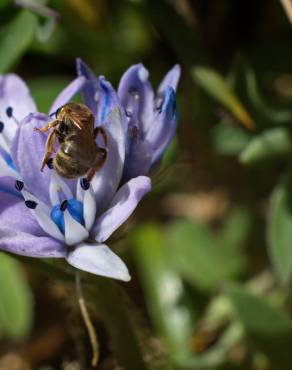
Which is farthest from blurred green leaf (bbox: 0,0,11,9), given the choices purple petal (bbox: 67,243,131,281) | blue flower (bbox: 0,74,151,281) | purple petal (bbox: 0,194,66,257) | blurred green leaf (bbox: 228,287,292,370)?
blurred green leaf (bbox: 228,287,292,370)

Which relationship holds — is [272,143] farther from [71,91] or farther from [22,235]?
[22,235]

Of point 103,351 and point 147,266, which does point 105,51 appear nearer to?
point 147,266

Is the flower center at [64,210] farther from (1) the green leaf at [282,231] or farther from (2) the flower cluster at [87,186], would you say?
(1) the green leaf at [282,231]

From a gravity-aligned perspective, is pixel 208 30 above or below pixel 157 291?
above

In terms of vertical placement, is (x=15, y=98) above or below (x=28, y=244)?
above

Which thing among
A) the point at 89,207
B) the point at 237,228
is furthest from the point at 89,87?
the point at 237,228

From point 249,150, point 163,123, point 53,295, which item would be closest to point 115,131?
point 163,123

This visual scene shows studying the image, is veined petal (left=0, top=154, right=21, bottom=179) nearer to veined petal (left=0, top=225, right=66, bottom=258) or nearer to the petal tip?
veined petal (left=0, top=225, right=66, bottom=258)
